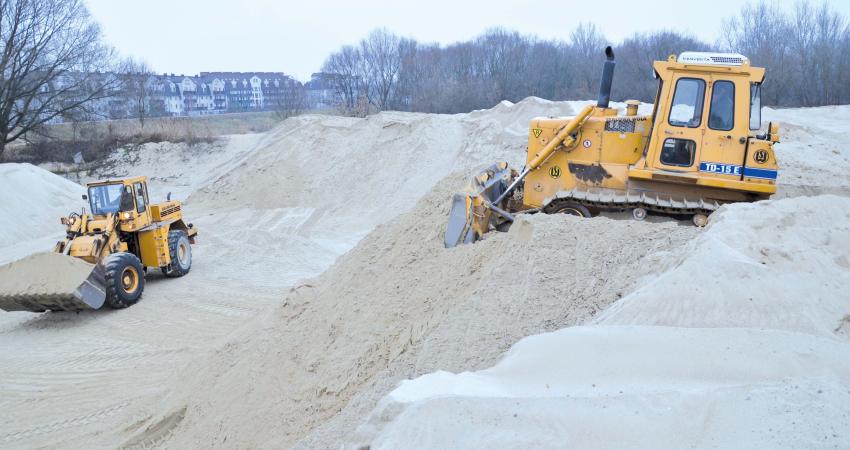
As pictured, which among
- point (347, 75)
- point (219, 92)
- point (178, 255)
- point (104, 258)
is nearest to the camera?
point (104, 258)

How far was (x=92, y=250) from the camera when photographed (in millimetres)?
10188

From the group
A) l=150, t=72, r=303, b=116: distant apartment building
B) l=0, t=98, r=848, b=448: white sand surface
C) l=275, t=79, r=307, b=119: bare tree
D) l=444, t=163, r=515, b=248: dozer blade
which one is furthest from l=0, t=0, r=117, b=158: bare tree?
l=150, t=72, r=303, b=116: distant apartment building

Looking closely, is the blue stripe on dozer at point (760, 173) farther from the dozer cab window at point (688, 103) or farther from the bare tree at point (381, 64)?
the bare tree at point (381, 64)

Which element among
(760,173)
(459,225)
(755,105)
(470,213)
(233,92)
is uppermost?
(233,92)

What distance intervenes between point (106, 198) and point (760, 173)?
10.5m

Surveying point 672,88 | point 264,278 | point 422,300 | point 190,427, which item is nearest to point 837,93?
point 672,88

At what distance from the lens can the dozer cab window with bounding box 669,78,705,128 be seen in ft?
25.1

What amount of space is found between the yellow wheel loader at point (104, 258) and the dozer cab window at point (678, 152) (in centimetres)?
862

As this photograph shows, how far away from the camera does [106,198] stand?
11133mm

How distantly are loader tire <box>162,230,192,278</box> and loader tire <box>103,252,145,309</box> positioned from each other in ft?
4.13

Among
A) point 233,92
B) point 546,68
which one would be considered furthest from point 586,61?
point 233,92

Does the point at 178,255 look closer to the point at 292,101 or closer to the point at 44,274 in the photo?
the point at 44,274

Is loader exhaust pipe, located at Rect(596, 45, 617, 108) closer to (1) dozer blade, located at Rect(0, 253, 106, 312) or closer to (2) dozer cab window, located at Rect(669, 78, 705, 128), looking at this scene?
(2) dozer cab window, located at Rect(669, 78, 705, 128)

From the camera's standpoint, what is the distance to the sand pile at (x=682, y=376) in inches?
108
